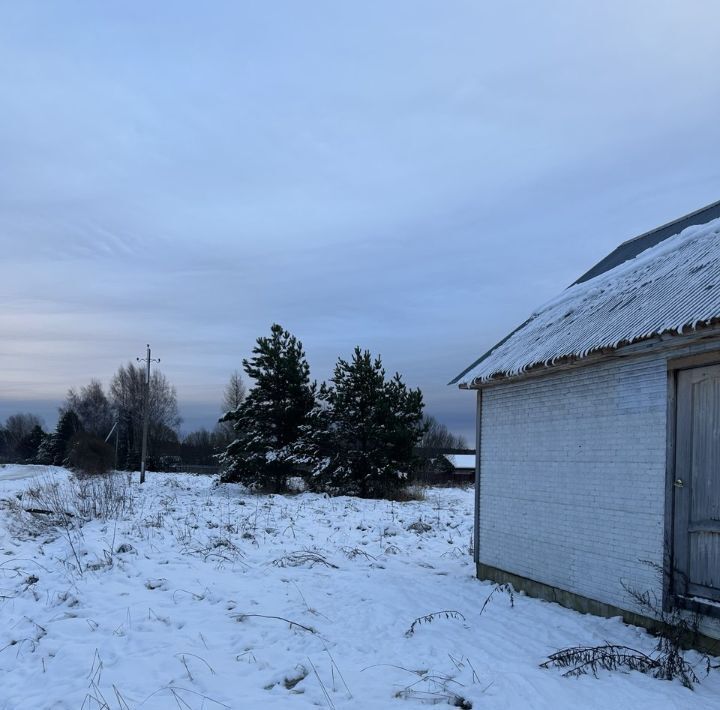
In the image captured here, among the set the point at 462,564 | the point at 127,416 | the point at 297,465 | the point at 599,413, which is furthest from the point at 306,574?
the point at 127,416

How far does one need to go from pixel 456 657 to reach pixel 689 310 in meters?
3.71

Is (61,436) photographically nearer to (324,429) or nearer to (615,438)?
(324,429)

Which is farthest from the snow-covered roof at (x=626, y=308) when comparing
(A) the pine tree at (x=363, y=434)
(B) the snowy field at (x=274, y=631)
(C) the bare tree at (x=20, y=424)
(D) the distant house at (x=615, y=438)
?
(C) the bare tree at (x=20, y=424)

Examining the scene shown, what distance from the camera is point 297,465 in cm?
2464

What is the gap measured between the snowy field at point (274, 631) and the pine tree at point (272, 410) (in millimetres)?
12590

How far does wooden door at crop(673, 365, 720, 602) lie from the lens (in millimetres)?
5508

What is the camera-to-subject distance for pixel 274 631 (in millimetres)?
6398

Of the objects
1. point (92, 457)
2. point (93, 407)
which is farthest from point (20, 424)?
point (92, 457)

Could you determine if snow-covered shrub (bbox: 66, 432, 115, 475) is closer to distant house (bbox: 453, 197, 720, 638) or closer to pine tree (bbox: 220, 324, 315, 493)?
pine tree (bbox: 220, 324, 315, 493)

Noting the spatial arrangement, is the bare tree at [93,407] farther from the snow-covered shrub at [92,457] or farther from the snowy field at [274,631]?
the snowy field at [274,631]

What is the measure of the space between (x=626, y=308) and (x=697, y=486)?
2091 millimetres

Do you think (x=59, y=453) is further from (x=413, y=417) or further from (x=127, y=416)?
(x=413, y=417)

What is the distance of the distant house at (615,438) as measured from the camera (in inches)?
224

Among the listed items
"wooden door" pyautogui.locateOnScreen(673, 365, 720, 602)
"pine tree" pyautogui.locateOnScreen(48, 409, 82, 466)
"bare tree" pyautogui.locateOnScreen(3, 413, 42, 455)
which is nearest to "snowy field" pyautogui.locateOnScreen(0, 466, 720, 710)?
"wooden door" pyautogui.locateOnScreen(673, 365, 720, 602)
